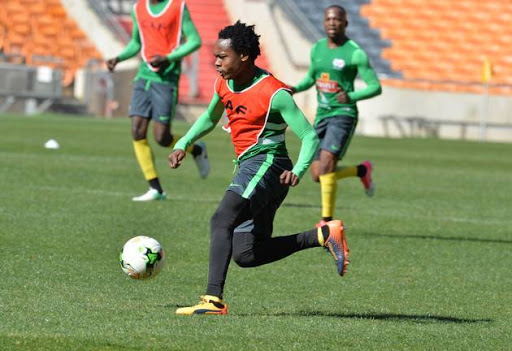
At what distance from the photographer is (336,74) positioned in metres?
12.0

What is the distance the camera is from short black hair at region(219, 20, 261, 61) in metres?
7.27

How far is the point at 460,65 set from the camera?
36.7 m

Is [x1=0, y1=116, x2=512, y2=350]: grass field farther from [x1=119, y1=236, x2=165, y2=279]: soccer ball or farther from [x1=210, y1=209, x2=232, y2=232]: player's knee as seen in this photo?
[x1=210, y1=209, x2=232, y2=232]: player's knee

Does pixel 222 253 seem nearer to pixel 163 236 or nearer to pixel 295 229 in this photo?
pixel 163 236

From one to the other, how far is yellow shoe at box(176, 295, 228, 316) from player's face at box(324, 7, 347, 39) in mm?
5343

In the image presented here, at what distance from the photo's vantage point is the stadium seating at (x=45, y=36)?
36.1 m

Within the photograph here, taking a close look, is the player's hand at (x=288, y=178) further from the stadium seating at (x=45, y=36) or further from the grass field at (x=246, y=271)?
the stadium seating at (x=45, y=36)

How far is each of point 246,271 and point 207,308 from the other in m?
2.29

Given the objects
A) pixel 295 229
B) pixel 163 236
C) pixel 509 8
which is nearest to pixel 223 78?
pixel 163 236

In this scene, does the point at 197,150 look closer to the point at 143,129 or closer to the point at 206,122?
the point at 143,129

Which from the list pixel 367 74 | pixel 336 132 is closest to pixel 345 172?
pixel 336 132

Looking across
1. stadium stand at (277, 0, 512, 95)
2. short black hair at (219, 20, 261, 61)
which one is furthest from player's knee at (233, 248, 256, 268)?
stadium stand at (277, 0, 512, 95)

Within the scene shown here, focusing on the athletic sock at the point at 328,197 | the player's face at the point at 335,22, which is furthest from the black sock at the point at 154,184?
the player's face at the point at 335,22

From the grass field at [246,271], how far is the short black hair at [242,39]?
1569 millimetres
